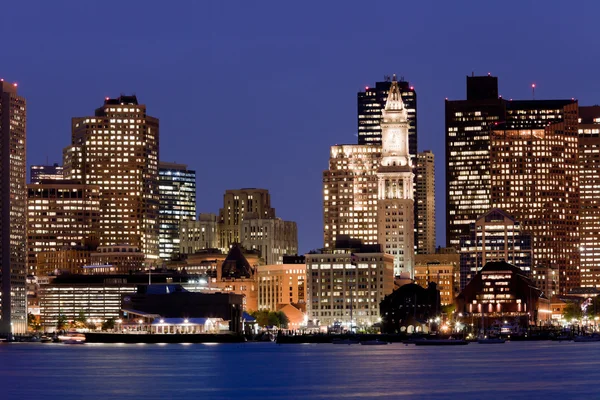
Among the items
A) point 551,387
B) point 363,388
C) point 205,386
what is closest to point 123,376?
point 205,386

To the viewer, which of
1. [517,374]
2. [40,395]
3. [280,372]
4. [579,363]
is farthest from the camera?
[579,363]

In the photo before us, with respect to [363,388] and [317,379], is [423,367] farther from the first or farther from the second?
[363,388]

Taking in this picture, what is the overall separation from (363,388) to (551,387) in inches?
703

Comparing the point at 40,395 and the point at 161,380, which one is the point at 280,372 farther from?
the point at 40,395

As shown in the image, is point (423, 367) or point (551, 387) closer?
point (551, 387)

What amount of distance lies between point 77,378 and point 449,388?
4393 cm

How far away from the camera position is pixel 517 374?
570 ft

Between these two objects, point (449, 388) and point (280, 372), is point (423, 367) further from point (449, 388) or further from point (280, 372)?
point (449, 388)

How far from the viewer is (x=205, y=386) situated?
161250 mm

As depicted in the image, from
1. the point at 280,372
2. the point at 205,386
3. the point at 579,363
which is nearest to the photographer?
the point at 205,386

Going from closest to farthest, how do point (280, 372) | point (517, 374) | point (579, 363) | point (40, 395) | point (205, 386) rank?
1. point (40, 395)
2. point (205, 386)
3. point (517, 374)
4. point (280, 372)
5. point (579, 363)

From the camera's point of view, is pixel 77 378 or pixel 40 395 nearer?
pixel 40 395

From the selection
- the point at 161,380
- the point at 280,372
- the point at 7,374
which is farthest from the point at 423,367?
the point at 7,374

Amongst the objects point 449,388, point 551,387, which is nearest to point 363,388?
point 449,388
